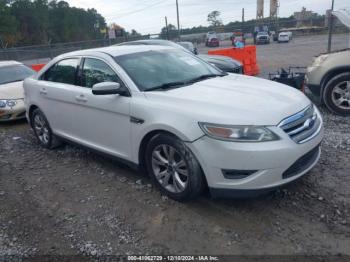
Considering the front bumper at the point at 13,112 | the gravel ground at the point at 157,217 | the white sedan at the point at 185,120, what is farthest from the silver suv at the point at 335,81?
the front bumper at the point at 13,112

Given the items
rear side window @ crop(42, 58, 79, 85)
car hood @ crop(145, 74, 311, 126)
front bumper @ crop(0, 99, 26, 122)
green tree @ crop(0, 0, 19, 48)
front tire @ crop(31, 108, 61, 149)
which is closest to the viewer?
car hood @ crop(145, 74, 311, 126)

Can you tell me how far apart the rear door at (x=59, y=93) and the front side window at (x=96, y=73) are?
0.23 metres

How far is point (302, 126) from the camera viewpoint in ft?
11.3

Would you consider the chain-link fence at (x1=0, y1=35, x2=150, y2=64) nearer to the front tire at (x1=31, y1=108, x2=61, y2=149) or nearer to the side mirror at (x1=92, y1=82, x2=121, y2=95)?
the front tire at (x1=31, y1=108, x2=61, y2=149)

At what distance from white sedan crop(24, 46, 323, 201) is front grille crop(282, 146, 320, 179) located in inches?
0.4

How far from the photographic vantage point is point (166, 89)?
3949 millimetres

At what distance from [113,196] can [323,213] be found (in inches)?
90.3

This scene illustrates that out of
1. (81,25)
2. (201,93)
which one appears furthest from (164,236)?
(81,25)

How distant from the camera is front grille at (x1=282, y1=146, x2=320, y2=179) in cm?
326

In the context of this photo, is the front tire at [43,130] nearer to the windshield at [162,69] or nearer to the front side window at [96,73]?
the front side window at [96,73]

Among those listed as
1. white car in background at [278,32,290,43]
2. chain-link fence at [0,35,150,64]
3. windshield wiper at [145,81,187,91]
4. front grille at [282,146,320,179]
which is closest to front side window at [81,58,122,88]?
windshield wiper at [145,81,187,91]

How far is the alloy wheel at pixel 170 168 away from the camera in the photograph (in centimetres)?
357

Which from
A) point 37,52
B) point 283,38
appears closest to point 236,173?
point 37,52

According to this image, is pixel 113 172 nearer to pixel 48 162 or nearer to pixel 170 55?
pixel 48 162
